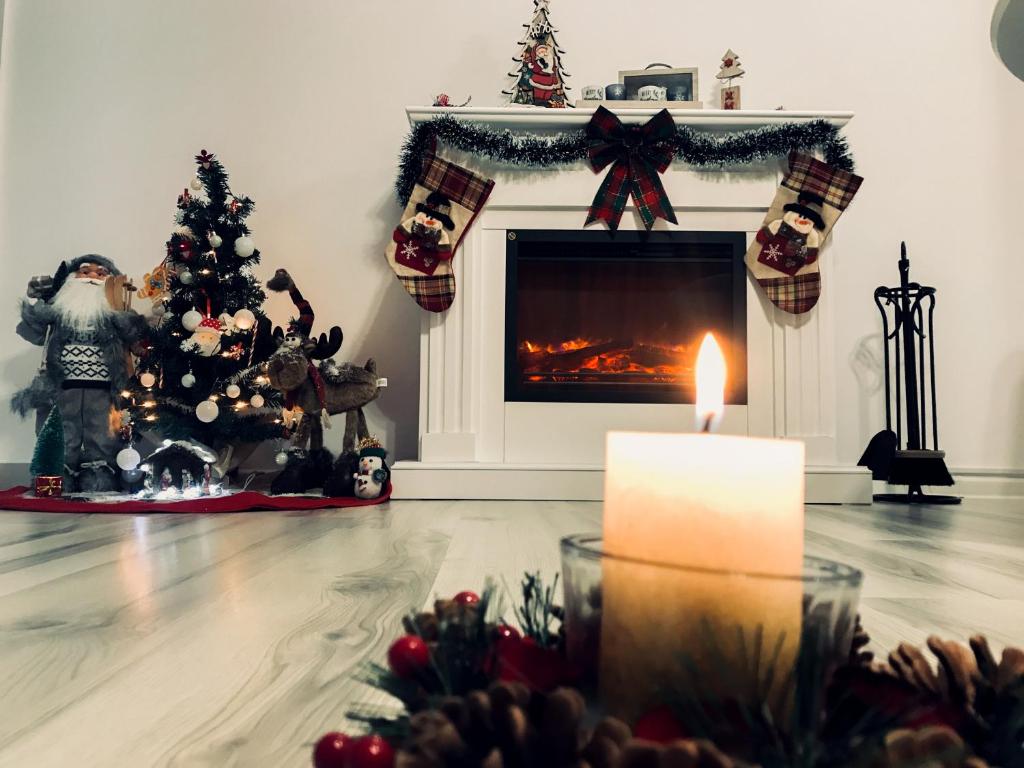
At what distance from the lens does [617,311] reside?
7.91ft

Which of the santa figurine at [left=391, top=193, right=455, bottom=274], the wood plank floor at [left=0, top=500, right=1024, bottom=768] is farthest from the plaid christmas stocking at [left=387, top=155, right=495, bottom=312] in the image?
the wood plank floor at [left=0, top=500, right=1024, bottom=768]

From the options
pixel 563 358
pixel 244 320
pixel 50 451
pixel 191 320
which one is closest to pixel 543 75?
pixel 563 358

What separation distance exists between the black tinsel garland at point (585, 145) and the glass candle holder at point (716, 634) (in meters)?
2.19

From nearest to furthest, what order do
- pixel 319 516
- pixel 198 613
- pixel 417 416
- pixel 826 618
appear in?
pixel 826 618 → pixel 198 613 → pixel 319 516 → pixel 417 416

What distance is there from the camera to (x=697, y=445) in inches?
10.2

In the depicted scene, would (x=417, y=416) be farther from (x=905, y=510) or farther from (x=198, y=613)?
(x=198, y=613)

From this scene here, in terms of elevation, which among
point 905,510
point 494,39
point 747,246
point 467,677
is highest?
point 494,39

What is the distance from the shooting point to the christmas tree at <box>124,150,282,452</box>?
7.18 ft

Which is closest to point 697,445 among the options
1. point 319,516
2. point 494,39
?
point 319,516

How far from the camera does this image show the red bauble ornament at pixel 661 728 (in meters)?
0.23

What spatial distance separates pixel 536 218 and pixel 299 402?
0.92 meters

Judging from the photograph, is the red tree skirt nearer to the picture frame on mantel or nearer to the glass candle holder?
the picture frame on mantel

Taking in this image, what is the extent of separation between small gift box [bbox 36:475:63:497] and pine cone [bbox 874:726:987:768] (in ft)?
7.50

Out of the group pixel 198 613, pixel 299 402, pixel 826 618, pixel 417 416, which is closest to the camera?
pixel 826 618
